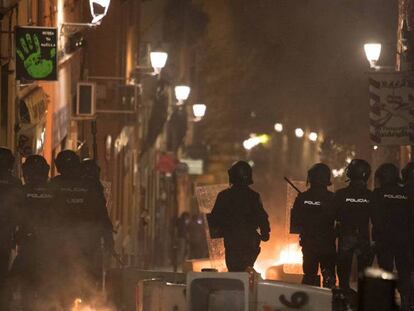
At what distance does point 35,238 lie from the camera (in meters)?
14.3

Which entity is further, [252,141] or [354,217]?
[252,141]

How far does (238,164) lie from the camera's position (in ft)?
51.6

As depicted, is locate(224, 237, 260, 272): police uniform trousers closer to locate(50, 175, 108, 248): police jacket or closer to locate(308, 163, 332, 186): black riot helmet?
locate(308, 163, 332, 186): black riot helmet

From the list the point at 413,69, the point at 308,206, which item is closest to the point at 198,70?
the point at 413,69

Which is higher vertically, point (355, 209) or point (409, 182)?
point (409, 182)

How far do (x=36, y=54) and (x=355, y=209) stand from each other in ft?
18.8

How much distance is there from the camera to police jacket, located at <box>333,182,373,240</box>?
15.8 meters

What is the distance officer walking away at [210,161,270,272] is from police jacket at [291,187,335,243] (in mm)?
470

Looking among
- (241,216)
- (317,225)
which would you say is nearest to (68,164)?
(241,216)

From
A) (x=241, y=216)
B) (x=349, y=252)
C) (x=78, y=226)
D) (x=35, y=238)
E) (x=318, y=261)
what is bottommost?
(x=318, y=261)

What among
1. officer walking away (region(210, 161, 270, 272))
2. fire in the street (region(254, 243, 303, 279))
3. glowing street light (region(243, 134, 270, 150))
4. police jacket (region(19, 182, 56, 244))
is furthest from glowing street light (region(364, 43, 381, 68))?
glowing street light (region(243, 134, 270, 150))

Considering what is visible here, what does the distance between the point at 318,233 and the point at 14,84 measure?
18.8 ft

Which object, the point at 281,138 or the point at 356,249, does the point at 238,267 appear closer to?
the point at 356,249

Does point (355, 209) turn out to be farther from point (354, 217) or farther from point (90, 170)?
point (90, 170)
